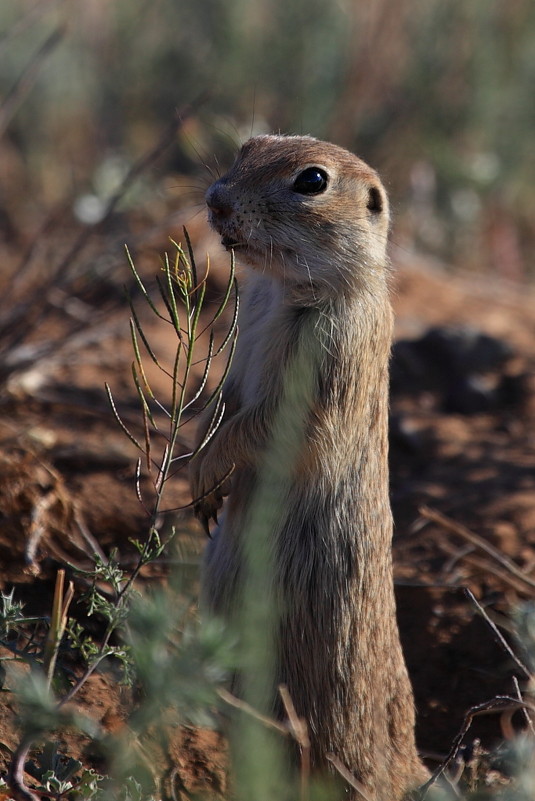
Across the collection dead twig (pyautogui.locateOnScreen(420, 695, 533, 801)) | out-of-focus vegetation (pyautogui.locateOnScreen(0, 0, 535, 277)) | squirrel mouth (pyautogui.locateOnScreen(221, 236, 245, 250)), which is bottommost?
dead twig (pyautogui.locateOnScreen(420, 695, 533, 801))

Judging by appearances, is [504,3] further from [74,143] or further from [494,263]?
[74,143]

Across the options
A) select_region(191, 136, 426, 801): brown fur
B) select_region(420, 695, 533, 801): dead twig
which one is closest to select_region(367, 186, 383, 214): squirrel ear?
select_region(191, 136, 426, 801): brown fur

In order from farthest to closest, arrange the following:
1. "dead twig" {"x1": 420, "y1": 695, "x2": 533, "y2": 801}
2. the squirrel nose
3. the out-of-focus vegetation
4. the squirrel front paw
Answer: the out-of-focus vegetation, the squirrel front paw, the squirrel nose, "dead twig" {"x1": 420, "y1": 695, "x2": 533, "y2": 801}

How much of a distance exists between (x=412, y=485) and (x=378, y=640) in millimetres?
1643

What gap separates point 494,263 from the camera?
759 centimetres

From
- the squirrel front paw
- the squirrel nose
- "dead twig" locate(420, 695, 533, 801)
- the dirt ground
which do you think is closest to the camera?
"dead twig" locate(420, 695, 533, 801)

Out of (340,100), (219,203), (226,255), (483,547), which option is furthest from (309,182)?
(340,100)

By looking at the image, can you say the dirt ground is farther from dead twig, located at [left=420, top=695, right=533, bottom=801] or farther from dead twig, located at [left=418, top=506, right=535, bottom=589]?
dead twig, located at [left=420, top=695, right=533, bottom=801]

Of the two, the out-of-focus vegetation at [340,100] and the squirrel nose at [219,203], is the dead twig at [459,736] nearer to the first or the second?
the squirrel nose at [219,203]

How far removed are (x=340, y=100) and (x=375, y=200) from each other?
4225mm

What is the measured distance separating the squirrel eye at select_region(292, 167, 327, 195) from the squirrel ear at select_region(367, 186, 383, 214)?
234 mm

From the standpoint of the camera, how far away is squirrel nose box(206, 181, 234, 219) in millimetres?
2811

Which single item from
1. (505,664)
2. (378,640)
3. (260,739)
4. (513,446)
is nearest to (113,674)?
(260,739)

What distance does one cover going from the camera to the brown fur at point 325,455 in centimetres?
288
